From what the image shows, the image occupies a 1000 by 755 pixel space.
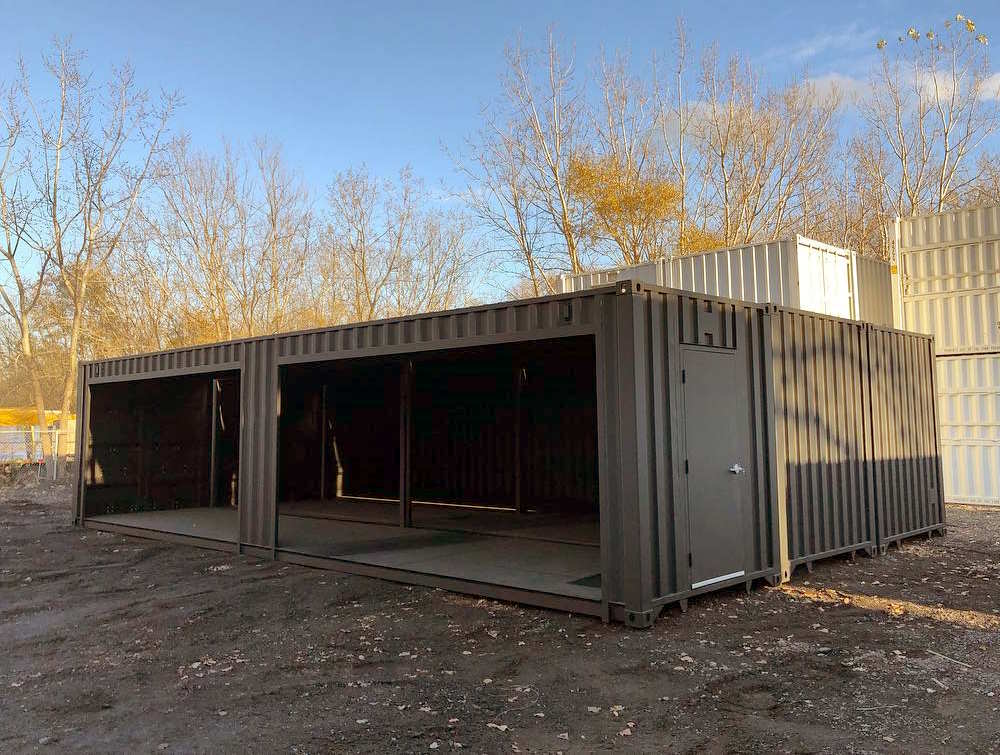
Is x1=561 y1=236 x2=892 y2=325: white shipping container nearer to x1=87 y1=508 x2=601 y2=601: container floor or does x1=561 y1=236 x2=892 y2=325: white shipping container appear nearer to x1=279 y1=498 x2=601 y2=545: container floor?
x1=279 y1=498 x2=601 y2=545: container floor

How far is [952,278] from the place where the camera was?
40.9ft

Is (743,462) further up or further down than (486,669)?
further up

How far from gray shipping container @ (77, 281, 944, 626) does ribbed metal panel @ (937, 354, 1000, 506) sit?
9.03 feet

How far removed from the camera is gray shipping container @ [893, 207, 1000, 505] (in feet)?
39.3

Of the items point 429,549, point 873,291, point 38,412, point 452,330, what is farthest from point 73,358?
point 873,291

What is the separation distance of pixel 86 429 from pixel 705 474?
35.3ft

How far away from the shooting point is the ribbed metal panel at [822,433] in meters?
7.24

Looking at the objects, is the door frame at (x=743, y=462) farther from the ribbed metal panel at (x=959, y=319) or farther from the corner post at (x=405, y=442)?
the ribbed metal panel at (x=959, y=319)

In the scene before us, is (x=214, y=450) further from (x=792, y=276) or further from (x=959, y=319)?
(x=959, y=319)

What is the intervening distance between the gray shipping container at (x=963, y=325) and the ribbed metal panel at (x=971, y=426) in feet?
0.04

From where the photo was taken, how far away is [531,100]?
2164 cm

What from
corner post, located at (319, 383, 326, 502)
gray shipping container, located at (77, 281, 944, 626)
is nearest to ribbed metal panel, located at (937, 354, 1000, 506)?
gray shipping container, located at (77, 281, 944, 626)

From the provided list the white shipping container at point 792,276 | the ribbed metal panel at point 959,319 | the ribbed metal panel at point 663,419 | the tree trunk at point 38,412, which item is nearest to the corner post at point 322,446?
the white shipping container at point 792,276

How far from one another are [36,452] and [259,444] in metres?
18.1
